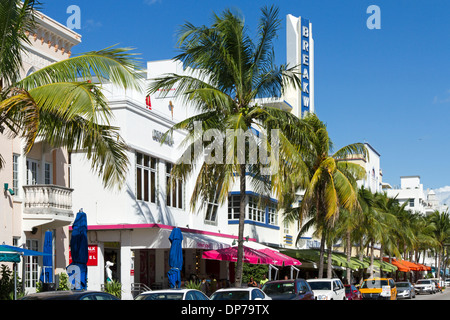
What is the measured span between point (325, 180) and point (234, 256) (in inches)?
288

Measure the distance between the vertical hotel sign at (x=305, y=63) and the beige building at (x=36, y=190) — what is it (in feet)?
114

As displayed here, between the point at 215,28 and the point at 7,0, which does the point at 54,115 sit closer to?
the point at 7,0

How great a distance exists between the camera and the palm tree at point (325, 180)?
33000 millimetres

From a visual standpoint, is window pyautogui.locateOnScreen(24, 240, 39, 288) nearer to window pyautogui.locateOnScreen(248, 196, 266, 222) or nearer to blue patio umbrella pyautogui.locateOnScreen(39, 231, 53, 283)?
blue patio umbrella pyautogui.locateOnScreen(39, 231, 53, 283)

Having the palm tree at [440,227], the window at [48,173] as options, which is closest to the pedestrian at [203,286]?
the window at [48,173]

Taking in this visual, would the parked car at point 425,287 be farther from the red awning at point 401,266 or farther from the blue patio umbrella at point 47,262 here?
the blue patio umbrella at point 47,262

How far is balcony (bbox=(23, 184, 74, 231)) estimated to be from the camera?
23391mm

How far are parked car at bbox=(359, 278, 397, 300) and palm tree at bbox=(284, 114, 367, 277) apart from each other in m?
5.10

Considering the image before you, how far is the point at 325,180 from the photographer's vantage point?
34219mm

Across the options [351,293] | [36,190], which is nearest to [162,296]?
[36,190]

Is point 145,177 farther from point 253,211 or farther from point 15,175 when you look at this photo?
point 253,211

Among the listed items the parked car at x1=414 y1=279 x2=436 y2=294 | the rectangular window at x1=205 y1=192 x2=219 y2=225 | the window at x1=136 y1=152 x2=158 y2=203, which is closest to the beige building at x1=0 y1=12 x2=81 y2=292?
the window at x1=136 y1=152 x2=158 y2=203

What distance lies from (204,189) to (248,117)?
10.5 feet
